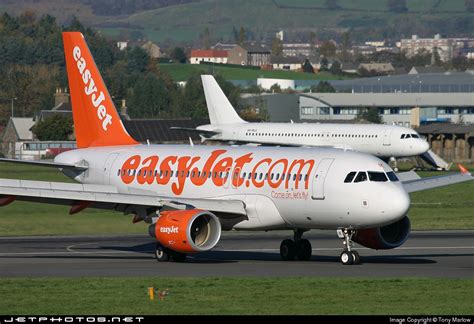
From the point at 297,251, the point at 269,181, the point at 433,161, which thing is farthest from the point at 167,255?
the point at 433,161

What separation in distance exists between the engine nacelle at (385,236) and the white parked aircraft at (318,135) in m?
66.8

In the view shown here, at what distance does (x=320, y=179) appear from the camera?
4356cm

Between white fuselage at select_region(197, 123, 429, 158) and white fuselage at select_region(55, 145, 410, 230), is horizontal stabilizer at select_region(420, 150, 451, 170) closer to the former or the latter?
white fuselage at select_region(197, 123, 429, 158)

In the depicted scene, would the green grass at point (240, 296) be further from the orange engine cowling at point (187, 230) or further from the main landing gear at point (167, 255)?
the main landing gear at point (167, 255)

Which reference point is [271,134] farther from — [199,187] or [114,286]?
[114,286]

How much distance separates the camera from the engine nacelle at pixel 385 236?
4466 centimetres

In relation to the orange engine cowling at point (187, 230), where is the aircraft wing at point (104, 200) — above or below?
above

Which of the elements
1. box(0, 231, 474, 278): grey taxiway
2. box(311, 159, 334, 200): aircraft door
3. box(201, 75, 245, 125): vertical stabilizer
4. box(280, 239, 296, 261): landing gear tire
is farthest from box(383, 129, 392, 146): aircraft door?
box(311, 159, 334, 200): aircraft door

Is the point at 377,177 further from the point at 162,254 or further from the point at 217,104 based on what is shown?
the point at 217,104

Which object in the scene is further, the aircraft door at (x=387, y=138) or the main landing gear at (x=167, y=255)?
the aircraft door at (x=387, y=138)

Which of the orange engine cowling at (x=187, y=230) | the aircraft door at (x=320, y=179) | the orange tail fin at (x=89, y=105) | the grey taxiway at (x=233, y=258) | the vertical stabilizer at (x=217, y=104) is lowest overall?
the vertical stabilizer at (x=217, y=104)

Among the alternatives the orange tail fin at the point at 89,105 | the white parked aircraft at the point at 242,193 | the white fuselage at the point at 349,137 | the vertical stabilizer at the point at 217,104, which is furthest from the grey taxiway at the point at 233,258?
the vertical stabilizer at the point at 217,104

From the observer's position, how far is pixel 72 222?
2371 inches

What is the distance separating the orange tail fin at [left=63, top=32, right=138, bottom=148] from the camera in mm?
52344
